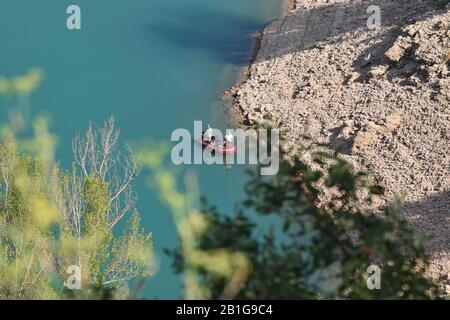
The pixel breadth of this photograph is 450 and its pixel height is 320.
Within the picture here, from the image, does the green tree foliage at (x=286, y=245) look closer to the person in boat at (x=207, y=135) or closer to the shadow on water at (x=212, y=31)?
the person in boat at (x=207, y=135)

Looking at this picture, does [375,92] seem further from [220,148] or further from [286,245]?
[286,245]

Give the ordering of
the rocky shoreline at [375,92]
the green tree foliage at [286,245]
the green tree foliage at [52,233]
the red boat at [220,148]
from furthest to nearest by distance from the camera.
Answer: the red boat at [220,148] → the rocky shoreline at [375,92] → the green tree foliage at [52,233] → the green tree foliage at [286,245]

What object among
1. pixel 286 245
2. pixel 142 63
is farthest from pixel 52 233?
pixel 142 63

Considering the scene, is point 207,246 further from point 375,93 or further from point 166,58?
point 166,58

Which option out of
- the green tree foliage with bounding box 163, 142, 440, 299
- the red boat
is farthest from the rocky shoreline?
the green tree foliage with bounding box 163, 142, 440, 299

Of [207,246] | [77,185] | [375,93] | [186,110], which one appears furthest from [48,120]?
[207,246]

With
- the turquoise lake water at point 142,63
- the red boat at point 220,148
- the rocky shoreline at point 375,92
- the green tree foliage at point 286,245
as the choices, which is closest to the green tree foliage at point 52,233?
the turquoise lake water at point 142,63

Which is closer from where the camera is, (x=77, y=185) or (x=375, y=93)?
(x=77, y=185)
